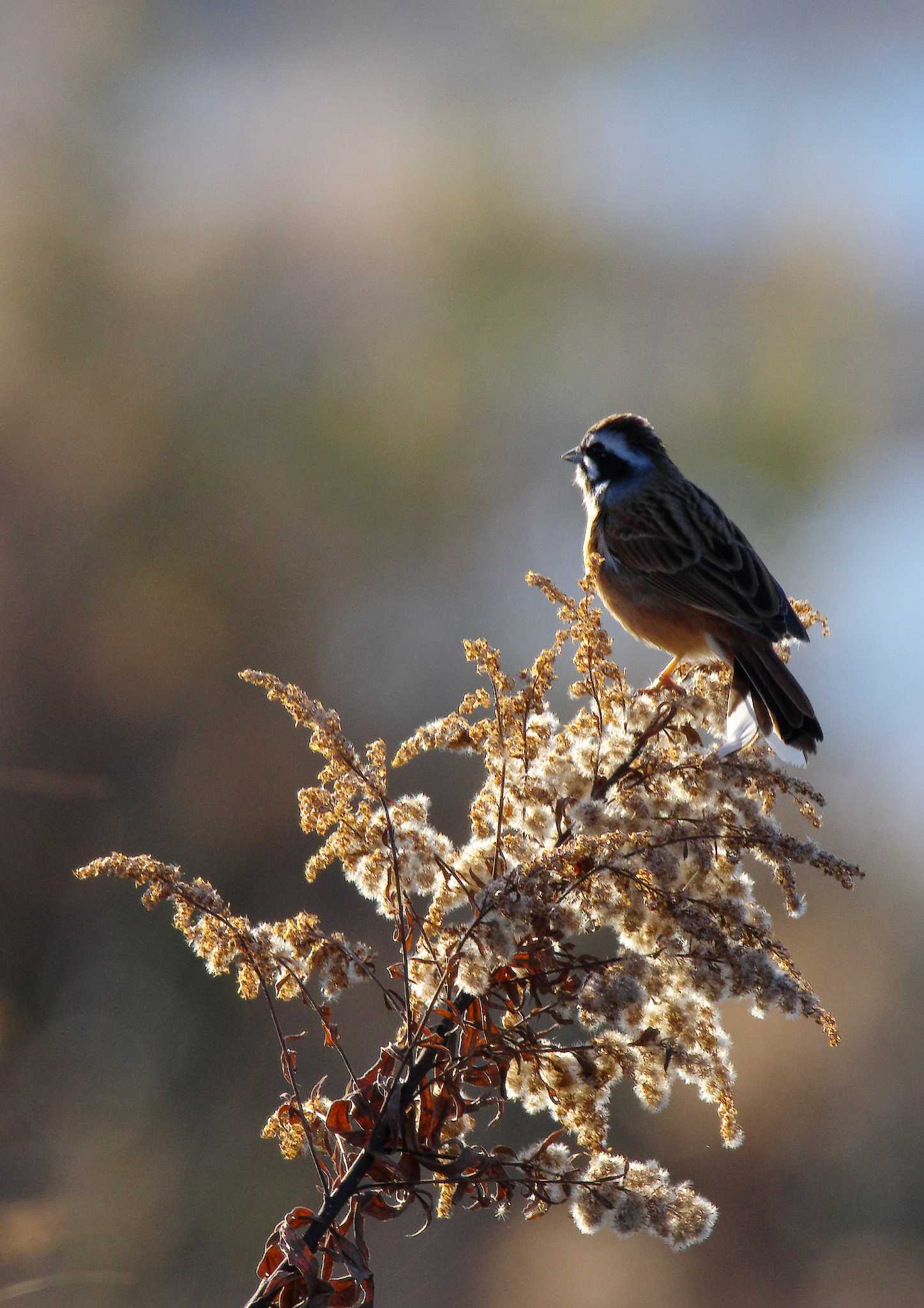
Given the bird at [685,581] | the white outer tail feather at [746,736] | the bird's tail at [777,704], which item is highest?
the bird at [685,581]

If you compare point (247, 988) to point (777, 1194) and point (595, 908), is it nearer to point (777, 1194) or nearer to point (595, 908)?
point (595, 908)

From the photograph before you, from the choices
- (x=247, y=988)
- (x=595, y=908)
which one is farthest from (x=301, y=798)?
(x=595, y=908)

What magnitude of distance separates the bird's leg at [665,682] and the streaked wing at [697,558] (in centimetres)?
18

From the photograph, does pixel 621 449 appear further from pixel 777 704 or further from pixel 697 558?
pixel 777 704

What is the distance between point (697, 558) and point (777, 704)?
971 millimetres

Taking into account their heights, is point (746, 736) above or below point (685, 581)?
below

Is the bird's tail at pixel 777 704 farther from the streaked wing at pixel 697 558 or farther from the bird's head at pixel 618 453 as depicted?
the bird's head at pixel 618 453

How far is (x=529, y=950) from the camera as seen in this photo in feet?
4.59

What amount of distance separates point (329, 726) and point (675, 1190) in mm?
681

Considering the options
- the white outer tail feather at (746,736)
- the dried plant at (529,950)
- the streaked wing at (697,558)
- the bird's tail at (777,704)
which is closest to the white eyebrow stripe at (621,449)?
the streaked wing at (697,558)

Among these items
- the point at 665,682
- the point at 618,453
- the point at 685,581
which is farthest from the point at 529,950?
the point at 618,453

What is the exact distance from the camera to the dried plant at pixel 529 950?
1.34 m

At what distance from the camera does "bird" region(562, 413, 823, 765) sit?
2662mm

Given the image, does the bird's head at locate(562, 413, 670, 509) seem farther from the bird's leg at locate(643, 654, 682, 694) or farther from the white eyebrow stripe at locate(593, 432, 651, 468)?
the bird's leg at locate(643, 654, 682, 694)
